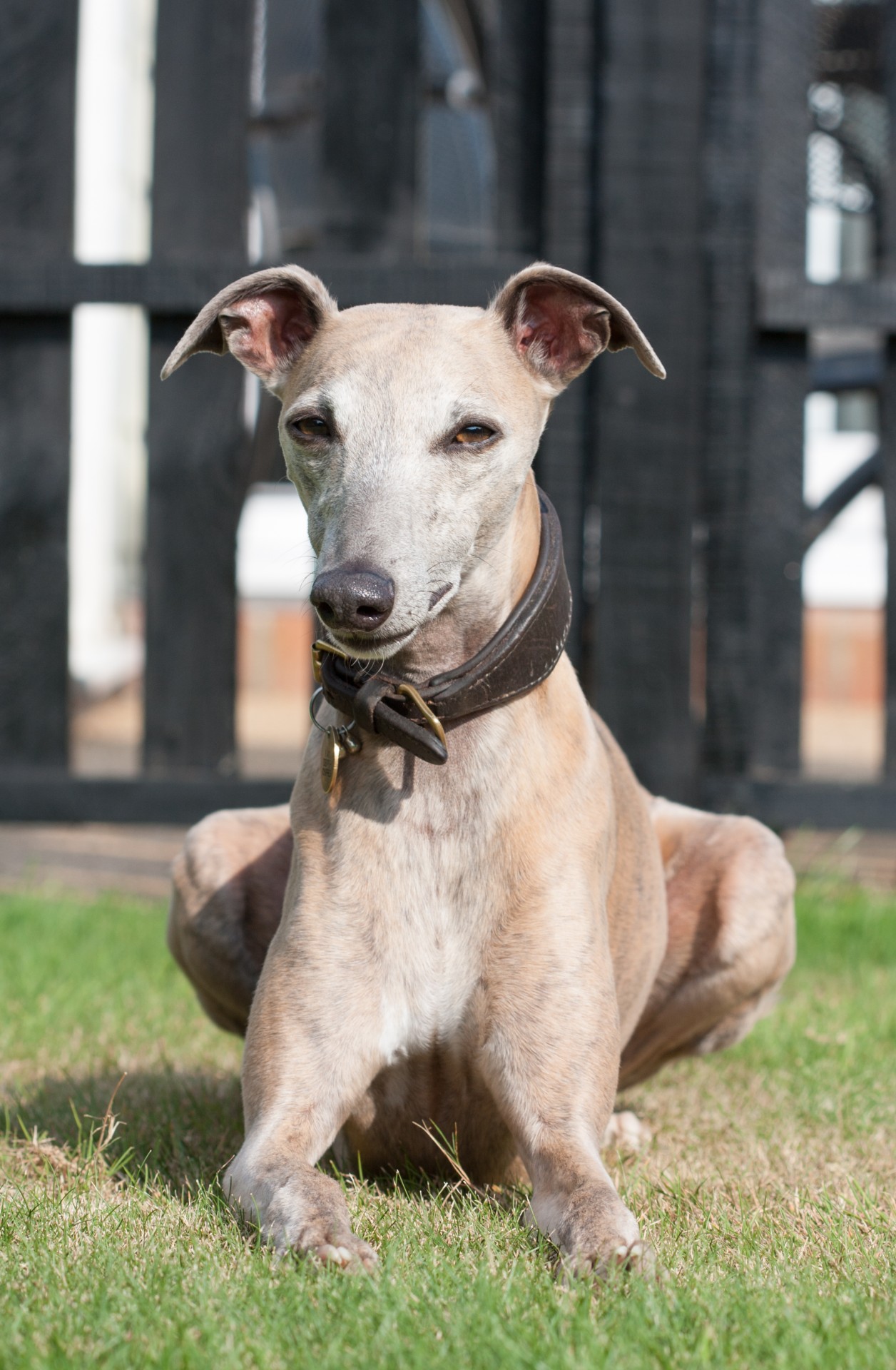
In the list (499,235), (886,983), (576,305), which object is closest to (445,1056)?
(576,305)

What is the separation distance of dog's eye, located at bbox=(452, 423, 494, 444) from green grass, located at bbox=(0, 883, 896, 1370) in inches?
45.6

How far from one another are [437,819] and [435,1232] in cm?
61

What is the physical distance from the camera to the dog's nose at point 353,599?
1.97 meters

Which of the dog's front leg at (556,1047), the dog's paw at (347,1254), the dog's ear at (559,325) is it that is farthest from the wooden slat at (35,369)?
the dog's paw at (347,1254)

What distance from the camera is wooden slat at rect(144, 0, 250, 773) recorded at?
14.1 feet

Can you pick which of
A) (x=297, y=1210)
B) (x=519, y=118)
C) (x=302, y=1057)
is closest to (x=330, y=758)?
(x=302, y=1057)

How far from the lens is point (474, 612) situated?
7.65 feet

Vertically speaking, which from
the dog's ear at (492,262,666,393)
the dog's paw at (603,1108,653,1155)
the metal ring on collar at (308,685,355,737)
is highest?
the dog's ear at (492,262,666,393)

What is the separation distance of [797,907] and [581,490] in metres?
1.42

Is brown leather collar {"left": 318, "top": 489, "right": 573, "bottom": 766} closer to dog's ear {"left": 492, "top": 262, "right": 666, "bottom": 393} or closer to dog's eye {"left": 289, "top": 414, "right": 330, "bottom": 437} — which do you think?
dog's eye {"left": 289, "top": 414, "right": 330, "bottom": 437}

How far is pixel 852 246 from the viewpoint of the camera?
488 inches

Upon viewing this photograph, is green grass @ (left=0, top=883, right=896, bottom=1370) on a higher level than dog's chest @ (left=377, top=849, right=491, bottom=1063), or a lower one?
lower

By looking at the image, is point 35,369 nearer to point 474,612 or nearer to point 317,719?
point 317,719

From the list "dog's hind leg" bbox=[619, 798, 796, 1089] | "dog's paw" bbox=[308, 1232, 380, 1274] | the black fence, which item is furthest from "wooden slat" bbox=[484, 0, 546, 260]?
"dog's paw" bbox=[308, 1232, 380, 1274]
